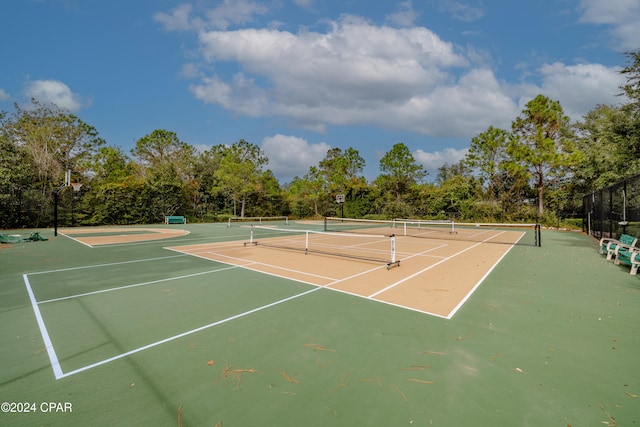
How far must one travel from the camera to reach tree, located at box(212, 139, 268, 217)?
1455 inches

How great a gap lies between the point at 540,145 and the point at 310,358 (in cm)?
3290

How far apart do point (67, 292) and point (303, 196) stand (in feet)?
119

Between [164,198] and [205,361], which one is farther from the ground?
[164,198]

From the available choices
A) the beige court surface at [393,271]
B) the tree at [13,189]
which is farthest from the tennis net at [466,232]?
the tree at [13,189]

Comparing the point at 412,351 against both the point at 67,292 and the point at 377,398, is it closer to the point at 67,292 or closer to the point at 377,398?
Answer: the point at 377,398

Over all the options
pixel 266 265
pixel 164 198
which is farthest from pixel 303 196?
pixel 266 265

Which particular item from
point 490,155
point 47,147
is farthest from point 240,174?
point 490,155

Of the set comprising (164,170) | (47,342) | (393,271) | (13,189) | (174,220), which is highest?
(164,170)

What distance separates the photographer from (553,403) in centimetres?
245

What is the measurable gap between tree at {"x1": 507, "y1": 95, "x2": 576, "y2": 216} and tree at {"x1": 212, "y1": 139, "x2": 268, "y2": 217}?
29683 millimetres

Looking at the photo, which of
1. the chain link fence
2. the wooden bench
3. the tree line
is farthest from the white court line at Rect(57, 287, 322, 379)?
the wooden bench

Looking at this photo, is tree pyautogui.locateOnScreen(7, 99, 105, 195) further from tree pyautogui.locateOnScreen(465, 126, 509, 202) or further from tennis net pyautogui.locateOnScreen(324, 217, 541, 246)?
tree pyautogui.locateOnScreen(465, 126, 509, 202)

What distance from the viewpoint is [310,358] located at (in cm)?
321

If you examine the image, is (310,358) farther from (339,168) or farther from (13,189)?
(339,168)
